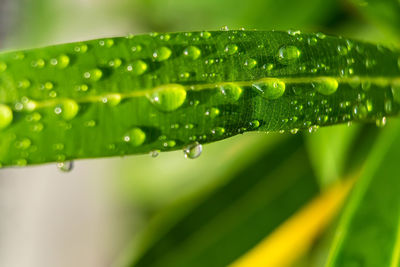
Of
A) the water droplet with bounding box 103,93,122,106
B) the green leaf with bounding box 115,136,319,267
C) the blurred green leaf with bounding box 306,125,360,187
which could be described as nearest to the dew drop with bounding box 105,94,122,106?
the water droplet with bounding box 103,93,122,106

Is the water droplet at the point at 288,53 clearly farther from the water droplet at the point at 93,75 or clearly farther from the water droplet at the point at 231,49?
the water droplet at the point at 93,75

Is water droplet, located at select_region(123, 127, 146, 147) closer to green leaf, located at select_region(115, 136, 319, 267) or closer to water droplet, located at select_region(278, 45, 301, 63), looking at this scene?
water droplet, located at select_region(278, 45, 301, 63)

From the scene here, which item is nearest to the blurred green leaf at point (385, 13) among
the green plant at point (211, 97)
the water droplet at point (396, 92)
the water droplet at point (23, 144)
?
the green plant at point (211, 97)

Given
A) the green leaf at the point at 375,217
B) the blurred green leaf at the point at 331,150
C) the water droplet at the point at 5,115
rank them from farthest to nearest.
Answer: the blurred green leaf at the point at 331,150 < the green leaf at the point at 375,217 < the water droplet at the point at 5,115

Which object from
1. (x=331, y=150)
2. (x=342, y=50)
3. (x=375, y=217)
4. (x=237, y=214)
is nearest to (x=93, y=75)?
(x=342, y=50)

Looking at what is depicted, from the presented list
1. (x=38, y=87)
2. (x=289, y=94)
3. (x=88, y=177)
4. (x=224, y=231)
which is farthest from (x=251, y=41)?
(x=88, y=177)

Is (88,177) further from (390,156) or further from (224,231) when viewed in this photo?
(390,156)
